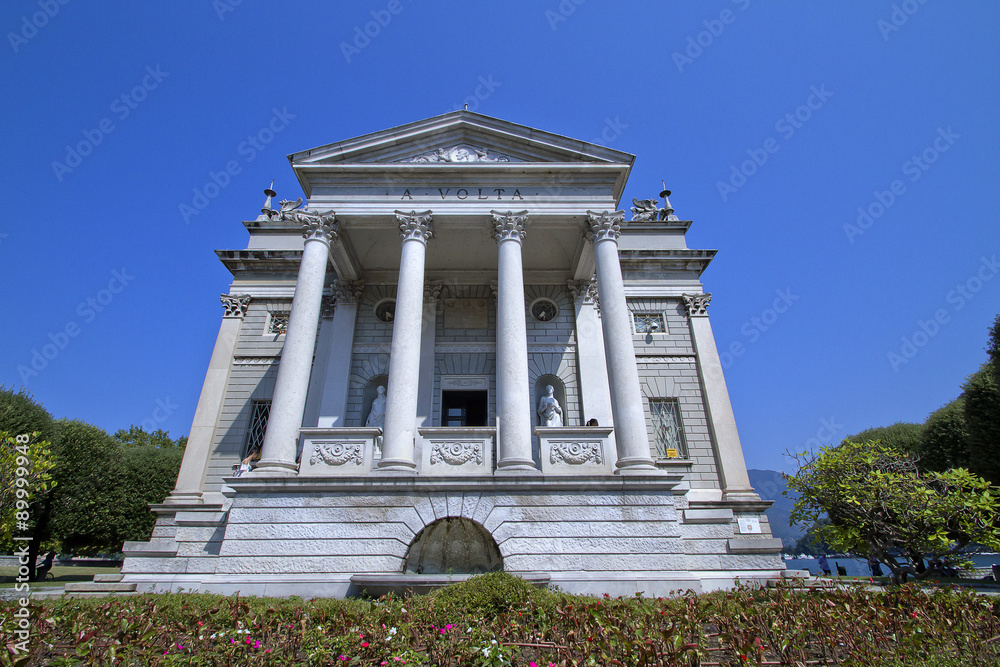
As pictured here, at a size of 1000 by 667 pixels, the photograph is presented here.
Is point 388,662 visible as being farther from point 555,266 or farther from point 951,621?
point 555,266

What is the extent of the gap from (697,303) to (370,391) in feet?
48.0

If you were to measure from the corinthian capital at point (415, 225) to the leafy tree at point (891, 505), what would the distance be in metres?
14.4

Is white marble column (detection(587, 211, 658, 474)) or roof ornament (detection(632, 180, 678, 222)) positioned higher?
roof ornament (detection(632, 180, 678, 222))

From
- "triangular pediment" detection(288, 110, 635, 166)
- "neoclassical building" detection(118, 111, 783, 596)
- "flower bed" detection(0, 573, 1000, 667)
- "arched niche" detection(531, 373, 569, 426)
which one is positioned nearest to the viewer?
"flower bed" detection(0, 573, 1000, 667)

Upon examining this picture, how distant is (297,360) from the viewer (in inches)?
568

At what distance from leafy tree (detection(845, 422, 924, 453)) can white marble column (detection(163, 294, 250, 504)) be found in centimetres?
3882

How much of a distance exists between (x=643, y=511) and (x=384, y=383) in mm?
11567

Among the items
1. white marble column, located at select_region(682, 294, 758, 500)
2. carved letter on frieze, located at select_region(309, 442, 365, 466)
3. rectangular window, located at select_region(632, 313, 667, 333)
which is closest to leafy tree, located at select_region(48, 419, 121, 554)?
carved letter on frieze, located at select_region(309, 442, 365, 466)

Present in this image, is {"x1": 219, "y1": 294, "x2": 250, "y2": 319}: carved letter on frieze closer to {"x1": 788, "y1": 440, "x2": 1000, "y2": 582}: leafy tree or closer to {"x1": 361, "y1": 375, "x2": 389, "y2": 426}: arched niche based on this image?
{"x1": 361, "y1": 375, "x2": 389, "y2": 426}: arched niche

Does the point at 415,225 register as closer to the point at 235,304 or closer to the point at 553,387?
the point at 553,387

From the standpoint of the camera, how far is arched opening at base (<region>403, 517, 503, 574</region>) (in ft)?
39.8

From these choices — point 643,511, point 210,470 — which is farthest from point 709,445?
point 210,470

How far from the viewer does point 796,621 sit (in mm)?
6688

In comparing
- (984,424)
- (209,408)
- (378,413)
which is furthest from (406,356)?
(984,424)
